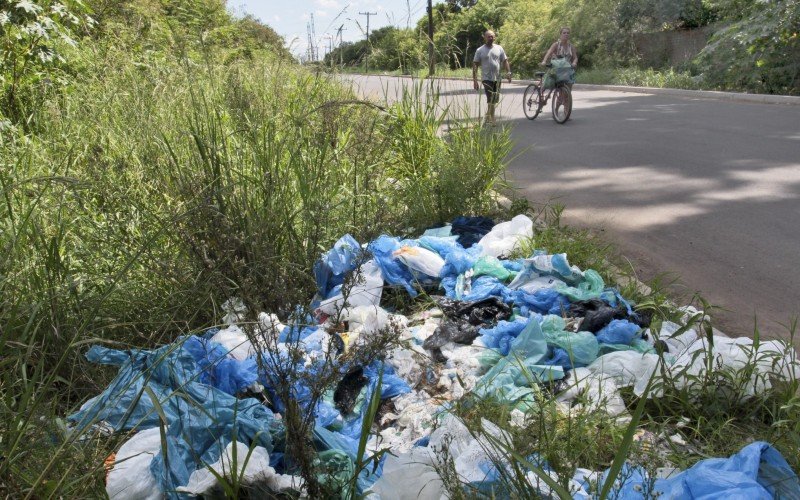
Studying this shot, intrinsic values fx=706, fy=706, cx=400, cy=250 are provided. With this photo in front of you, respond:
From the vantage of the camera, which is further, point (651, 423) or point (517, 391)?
point (517, 391)

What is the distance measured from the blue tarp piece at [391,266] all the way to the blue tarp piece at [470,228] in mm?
687

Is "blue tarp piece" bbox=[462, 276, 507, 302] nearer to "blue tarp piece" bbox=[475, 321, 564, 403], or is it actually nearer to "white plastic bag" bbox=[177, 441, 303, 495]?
"blue tarp piece" bbox=[475, 321, 564, 403]

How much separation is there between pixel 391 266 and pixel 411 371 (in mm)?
1109

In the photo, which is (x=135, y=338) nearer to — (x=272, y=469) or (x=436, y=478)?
(x=272, y=469)

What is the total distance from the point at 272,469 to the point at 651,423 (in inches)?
58.3

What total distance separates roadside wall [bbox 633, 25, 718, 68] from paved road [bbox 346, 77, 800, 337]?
37.5 ft

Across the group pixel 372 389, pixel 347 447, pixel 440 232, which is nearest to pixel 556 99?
pixel 440 232

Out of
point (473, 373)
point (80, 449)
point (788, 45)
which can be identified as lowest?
point (473, 373)

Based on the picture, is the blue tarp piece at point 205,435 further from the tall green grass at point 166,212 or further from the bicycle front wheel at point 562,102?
the bicycle front wheel at point 562,102

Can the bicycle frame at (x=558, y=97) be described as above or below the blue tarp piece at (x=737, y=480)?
above

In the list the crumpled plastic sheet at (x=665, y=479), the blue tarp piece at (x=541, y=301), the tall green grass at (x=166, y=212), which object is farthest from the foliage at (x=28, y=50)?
the crumpled plastic sheet at (x=665, y=479)

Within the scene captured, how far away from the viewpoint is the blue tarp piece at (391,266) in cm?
445

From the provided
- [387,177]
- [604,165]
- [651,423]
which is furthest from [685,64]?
[651,423]

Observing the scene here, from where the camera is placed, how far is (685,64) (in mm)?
21906
